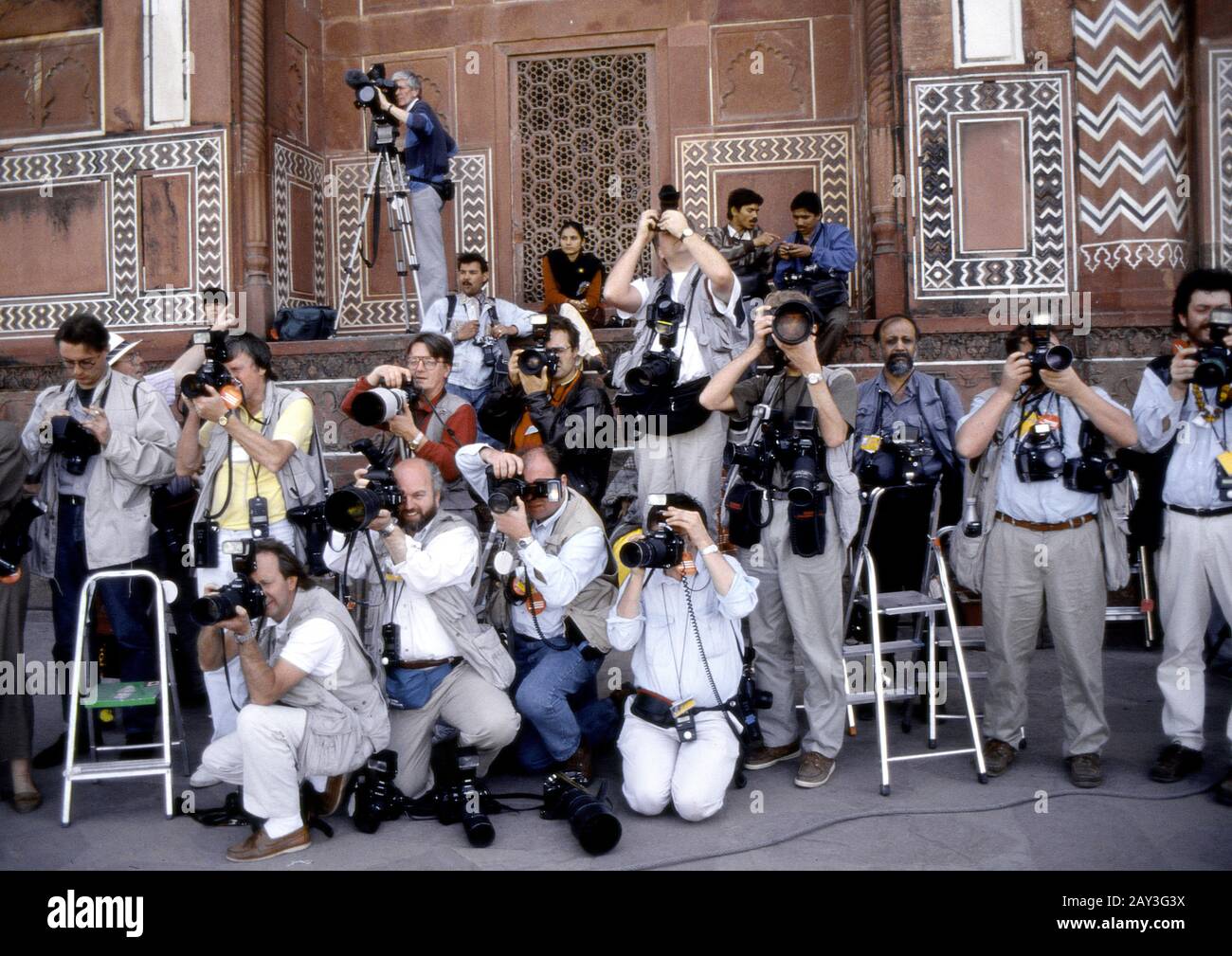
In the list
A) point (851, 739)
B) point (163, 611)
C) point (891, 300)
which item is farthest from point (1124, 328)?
point (163, 611)

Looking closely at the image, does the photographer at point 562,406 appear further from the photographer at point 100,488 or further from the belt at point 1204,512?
the belt at point 1204,512

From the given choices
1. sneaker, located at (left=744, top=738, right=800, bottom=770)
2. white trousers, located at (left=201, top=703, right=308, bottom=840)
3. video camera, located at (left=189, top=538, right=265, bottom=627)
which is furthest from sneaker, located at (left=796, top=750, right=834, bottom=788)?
video camera, located at (left=189, top=538, right=265, bottom=627)

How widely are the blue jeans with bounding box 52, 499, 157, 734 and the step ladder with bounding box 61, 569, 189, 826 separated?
0.43 ft

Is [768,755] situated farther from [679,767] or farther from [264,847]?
[264,847]

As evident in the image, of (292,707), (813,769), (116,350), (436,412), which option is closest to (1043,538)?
(813,769)

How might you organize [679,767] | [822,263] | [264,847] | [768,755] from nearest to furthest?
[264,847]
[679,767]
[768,755]
[822,263]

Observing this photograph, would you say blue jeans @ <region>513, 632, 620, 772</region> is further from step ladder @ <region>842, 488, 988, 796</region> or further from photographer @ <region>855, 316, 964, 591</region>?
photographer @ <region>855, 316, 964, 591</region>

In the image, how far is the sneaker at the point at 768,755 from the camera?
14.9 feet

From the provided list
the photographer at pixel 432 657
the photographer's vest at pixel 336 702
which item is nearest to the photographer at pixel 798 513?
the photographer at pixel 432 657

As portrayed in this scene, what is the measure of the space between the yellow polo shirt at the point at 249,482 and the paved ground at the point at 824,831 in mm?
1091

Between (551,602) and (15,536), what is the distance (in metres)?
2.06

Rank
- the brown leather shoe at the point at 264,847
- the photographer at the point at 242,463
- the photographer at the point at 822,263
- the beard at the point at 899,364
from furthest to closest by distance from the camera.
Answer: the photographer at the point at 822,263 → the beard at the point at 899,364 → the photographer at the point at 242,463 → the brown leather shoe at the point at 264,847

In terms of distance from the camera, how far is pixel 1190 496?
14.0ft
